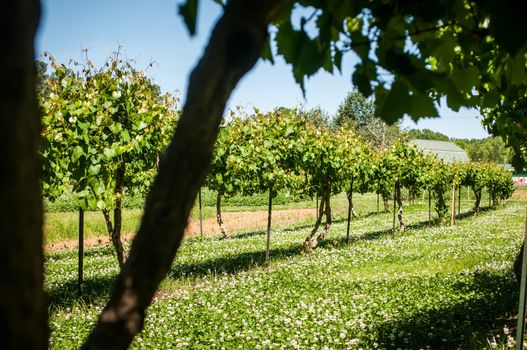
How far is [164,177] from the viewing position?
3.33 ft

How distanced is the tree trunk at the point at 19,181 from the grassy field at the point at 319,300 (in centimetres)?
556

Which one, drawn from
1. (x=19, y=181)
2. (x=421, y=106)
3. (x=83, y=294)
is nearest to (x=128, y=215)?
(x=83, y=294)

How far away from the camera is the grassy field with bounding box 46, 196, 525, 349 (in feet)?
20.7

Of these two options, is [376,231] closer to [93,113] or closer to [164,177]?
[93,113]

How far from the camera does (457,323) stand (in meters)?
6.72

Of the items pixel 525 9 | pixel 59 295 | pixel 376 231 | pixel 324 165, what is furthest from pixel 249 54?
pixel 376 231

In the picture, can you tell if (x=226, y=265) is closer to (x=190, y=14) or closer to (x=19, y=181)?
(x=190, y=14)

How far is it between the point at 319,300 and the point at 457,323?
261 cm

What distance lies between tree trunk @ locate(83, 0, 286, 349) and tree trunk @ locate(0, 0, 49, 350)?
0.22 metres

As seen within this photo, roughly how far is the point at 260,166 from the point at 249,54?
12.7m

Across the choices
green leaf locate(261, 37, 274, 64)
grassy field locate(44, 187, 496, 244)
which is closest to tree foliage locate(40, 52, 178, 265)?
grassy field locate(44, 187, 496, 244)

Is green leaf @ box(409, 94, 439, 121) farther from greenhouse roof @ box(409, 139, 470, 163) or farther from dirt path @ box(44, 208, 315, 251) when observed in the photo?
greenhouse roof @ box(409, 139, 470, 163)

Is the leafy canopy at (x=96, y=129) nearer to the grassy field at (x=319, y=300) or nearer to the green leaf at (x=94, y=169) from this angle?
the green leaf at (x=94, y=169)

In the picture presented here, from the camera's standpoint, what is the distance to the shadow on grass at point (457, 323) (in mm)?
5977
